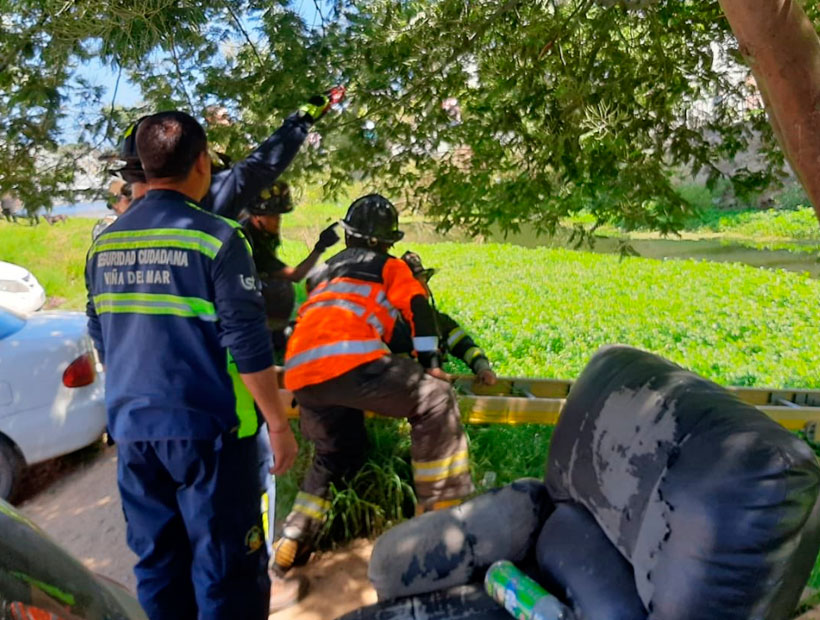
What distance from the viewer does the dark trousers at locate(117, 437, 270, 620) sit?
232 centimetres

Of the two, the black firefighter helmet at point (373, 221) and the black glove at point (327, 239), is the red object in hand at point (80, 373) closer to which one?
the black glove at point (327, 239)

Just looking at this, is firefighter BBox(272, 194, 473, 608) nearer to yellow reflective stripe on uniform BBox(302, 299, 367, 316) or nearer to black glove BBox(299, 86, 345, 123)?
yellow reflective stripe on uniform BBox(302, 299, 367, 316)

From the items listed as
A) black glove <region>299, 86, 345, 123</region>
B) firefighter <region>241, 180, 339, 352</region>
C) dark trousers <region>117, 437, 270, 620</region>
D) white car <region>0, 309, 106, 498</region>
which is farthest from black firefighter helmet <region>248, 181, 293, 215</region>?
dark trousers <region>117, 437, 270, 620</region>

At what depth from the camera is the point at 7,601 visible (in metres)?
1.08

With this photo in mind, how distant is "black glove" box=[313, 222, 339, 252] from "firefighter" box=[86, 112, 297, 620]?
70.4 inches

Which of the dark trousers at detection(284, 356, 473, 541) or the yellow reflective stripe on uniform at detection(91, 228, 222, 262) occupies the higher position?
the yellow reflective stripe on uniform at detection(91, 228, 222, 262)

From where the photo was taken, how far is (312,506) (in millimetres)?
3670

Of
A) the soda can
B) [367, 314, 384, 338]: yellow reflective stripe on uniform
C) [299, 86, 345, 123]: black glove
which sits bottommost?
the soda can

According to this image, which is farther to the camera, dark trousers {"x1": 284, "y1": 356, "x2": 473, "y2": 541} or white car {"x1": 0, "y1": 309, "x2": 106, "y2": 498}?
white car {"x1": 0, "y1": 309, "x2": 106, "y2": 498}

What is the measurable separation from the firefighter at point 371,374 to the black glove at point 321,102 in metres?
0.70

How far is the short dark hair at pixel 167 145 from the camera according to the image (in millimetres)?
2322

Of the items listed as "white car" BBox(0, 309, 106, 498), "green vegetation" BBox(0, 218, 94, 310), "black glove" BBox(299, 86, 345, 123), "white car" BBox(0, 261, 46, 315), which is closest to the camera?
"black glove" BBox(299, 86, 345, 123)

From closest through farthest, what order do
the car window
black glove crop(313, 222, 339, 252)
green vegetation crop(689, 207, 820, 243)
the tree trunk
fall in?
the tree trunk, black glove crop(313, 222, 339, 252), the car window, green vegetation crop(689, 207, 820, 243)

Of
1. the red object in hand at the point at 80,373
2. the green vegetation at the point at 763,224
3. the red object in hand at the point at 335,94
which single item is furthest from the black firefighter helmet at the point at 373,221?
the green vegetation at the point at 763,224
